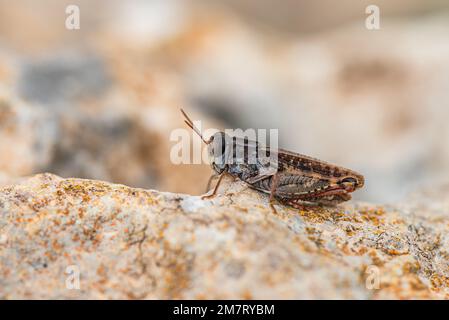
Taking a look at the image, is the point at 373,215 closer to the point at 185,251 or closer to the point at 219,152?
the point at 219,152

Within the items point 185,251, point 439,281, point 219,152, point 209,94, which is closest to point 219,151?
point 219,152

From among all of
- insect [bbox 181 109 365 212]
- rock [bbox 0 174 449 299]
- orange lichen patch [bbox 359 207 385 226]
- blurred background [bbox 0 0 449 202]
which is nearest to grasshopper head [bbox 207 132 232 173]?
insect [bbox 181 109 365 212]

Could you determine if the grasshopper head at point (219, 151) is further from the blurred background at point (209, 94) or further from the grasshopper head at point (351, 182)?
the blurred background at point (209, 94)

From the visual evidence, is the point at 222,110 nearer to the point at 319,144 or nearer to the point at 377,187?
the point at 319,144

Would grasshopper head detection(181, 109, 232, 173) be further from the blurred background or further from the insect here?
the blurred background

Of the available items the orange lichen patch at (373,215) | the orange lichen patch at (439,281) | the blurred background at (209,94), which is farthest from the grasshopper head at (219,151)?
the blurred background at (209,94)

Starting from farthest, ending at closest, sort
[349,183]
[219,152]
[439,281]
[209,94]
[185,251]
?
1. [209,94]
2. [219,152]
3. [349,183]
4. [439,281]
5. [185,251]
